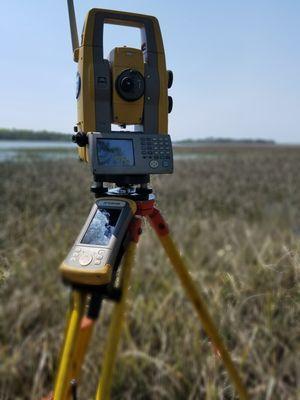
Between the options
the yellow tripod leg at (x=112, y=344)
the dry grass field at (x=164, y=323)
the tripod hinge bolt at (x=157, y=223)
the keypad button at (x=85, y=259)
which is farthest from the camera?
the dry grass field at (x=164, y=323)

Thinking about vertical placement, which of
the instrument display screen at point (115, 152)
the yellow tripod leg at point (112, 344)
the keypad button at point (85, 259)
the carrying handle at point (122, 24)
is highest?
the carrying handle at point (122, 24)

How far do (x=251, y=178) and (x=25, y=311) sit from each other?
9.55 metres

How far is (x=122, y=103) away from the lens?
50.2 inches

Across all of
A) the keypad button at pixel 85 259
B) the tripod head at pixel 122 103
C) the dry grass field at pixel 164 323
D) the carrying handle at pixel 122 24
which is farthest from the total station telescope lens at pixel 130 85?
the keypad button at pixel 85 259

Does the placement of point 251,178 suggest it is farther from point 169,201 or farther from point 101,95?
point 101,95

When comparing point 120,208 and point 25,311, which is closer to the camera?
point 120,208

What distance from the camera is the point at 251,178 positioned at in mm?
11266

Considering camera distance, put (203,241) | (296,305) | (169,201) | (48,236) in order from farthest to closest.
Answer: (169,201), (203,241), (48,236), (296,305)

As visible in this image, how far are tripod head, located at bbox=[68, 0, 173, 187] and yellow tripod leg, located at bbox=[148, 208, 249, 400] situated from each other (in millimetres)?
154

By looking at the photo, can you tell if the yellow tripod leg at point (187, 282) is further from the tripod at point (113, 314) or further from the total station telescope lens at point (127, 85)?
the total station telescope lens at point (127, 85)

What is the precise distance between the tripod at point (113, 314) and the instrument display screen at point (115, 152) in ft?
0.39

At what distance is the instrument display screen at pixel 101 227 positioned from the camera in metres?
1.11

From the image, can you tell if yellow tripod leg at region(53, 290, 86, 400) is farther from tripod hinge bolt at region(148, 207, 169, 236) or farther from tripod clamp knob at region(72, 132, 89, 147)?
tripod clamp knob at region(72, 132, 89, 147)

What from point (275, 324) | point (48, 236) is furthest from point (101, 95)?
point (48, 236)
